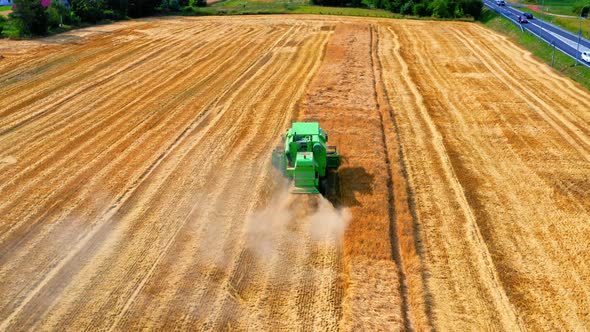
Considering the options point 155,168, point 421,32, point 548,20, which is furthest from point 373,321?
point 548,20

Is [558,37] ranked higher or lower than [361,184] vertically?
higher

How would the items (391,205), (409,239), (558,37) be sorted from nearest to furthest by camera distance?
1. (409,239)
2. (391,205)
3. (558,37)

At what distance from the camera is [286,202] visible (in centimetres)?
1438

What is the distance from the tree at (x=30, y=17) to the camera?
3953cm

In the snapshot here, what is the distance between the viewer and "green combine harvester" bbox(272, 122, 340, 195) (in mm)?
13992

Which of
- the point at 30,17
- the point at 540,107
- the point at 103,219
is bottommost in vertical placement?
the point at 103,219

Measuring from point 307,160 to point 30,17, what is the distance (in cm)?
3550

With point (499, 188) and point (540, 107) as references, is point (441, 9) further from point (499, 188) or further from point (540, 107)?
point (499, 188)

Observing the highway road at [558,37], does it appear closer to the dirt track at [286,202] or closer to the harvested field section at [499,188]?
the harvested field section at [499,188]

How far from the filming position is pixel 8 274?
11656mm

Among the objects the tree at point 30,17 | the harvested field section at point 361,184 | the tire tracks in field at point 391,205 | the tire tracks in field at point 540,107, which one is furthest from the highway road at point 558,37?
Result: the tree at point 30,17

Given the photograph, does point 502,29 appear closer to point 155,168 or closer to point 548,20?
point 548,20

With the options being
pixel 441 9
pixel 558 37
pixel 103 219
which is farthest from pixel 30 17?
pixel 558 37

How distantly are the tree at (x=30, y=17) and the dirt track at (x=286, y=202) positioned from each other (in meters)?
12.8
